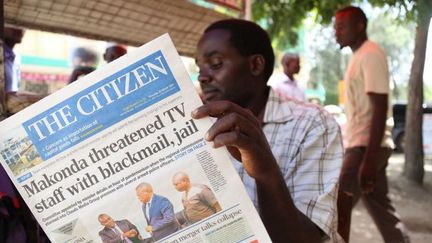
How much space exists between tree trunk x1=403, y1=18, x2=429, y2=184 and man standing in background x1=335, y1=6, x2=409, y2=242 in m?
2.74

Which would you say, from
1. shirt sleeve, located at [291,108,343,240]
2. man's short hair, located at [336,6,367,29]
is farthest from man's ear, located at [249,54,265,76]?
man's short hair, located at [336,6,367,29]

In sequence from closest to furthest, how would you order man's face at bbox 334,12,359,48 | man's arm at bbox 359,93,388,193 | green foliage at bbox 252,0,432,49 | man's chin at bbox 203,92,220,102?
1. man's chin at bbox 203,92,220,102
2. man's arm at bbox 359,93,388,193
3. man's face at bbox 334,12,359,48
4. green foliage at bbox 252,0,432,49

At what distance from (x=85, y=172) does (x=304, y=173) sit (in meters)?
0.69

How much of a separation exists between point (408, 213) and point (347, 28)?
2.76m

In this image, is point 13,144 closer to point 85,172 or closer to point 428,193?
point 85,172

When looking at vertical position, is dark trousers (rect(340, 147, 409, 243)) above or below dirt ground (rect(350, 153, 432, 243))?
above

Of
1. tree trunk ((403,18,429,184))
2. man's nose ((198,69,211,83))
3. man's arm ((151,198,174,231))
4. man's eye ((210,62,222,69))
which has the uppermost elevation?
man's eye ((210,62,222,69))

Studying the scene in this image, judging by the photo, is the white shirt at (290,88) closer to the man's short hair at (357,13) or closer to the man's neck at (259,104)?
the man's short hair at (357,13)

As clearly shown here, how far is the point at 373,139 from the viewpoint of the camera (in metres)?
2.68

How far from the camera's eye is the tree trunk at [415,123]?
213 inches

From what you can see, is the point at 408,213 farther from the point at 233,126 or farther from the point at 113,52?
the point at 233,126

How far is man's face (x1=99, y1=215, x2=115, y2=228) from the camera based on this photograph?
890mm

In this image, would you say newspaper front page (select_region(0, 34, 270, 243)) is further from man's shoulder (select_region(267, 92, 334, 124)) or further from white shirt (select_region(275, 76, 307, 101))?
white shirt (select_region(275, 76, 307, 101))

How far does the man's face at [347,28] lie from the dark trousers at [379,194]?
694mm
